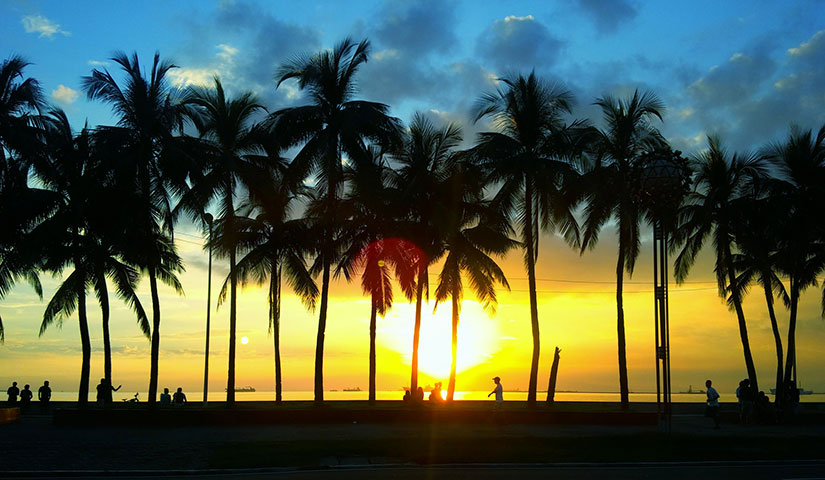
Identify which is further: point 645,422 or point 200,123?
point 200,123

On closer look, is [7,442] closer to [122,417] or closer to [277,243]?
[122,417]

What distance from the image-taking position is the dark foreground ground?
619 inches

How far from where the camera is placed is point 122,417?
25438mm

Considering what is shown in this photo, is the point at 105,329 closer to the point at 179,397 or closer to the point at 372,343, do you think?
the point at 179,397

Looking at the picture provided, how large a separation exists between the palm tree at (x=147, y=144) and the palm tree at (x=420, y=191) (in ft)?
37.5

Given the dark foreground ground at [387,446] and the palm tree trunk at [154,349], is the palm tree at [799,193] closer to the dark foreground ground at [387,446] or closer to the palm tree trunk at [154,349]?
the dark foreground ground at [387,446]

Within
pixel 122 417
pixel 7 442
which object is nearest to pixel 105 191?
pixel 122 417

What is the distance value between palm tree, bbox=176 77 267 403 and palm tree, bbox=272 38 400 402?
207 cm

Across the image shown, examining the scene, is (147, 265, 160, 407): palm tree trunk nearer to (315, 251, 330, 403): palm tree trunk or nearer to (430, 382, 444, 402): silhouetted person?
(315, 251, 330, 403): palm tree trunk

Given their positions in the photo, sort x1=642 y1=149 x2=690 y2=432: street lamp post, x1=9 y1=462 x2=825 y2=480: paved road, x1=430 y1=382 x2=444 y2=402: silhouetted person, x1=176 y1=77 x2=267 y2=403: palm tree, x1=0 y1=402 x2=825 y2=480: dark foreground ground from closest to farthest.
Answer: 1. x1=9 y1=462 x2=825 y2=480: paved road
2. x1=0 y1=402 x2=825 y2=480: dark foreground ground
3. x1=642 y1=149 x2=690 y2=432: street lamp post
4. x1=176 y1=77 x2=267 y2=403: palm tree
5. x1=430 y1=382 x2=444 y2=402: silhouetted person

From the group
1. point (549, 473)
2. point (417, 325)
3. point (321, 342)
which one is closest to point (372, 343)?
point (417, 325)

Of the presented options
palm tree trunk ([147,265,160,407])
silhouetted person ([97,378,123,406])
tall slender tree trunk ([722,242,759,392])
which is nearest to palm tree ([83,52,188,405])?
palm tree trunk ([147,265,160,407])

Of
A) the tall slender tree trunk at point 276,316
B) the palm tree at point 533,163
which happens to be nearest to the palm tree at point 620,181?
the palm tree at point 533,163

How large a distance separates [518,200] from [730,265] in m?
10.7
